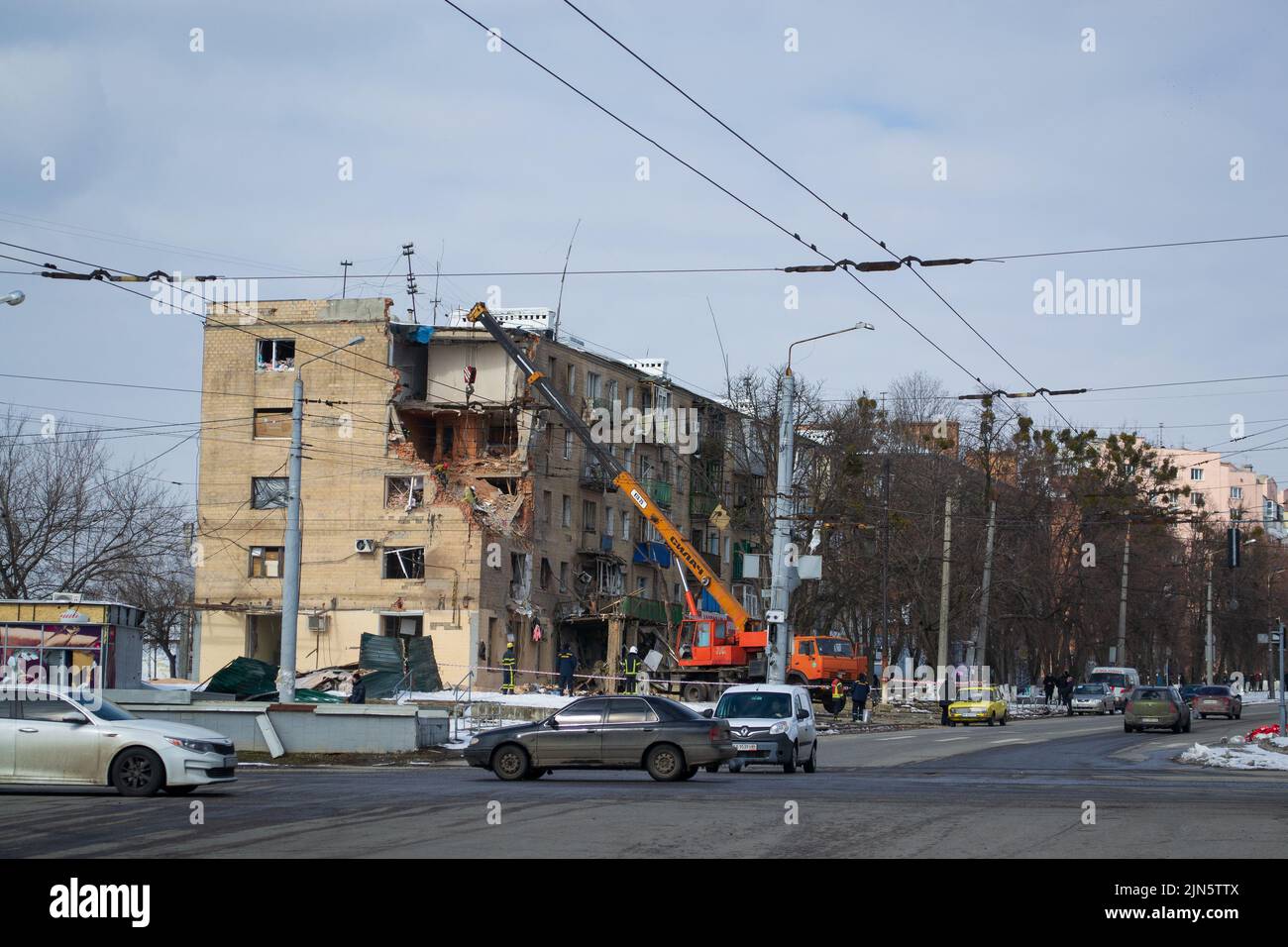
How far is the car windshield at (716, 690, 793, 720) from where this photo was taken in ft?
87.2

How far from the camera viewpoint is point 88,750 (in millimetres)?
18750

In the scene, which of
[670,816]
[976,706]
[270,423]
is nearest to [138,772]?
[670,816]

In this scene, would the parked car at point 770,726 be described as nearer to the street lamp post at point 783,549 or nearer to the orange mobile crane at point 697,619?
the street lamp post at point 783,549

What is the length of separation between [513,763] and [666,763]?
2.28m

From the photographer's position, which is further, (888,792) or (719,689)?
(719,689)

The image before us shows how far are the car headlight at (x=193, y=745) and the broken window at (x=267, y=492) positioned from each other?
41.5 metres

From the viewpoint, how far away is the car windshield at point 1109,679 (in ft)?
219

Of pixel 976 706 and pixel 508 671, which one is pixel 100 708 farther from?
pixel 976 706

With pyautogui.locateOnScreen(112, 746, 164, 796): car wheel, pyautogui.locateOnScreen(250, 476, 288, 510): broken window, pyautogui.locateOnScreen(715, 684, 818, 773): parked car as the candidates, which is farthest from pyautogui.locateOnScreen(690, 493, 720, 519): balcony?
pyautogui.locateOnScreen(112, 746, 164, 796): car wheel

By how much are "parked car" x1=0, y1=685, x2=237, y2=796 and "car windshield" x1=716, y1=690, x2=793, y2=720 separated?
10295mm
